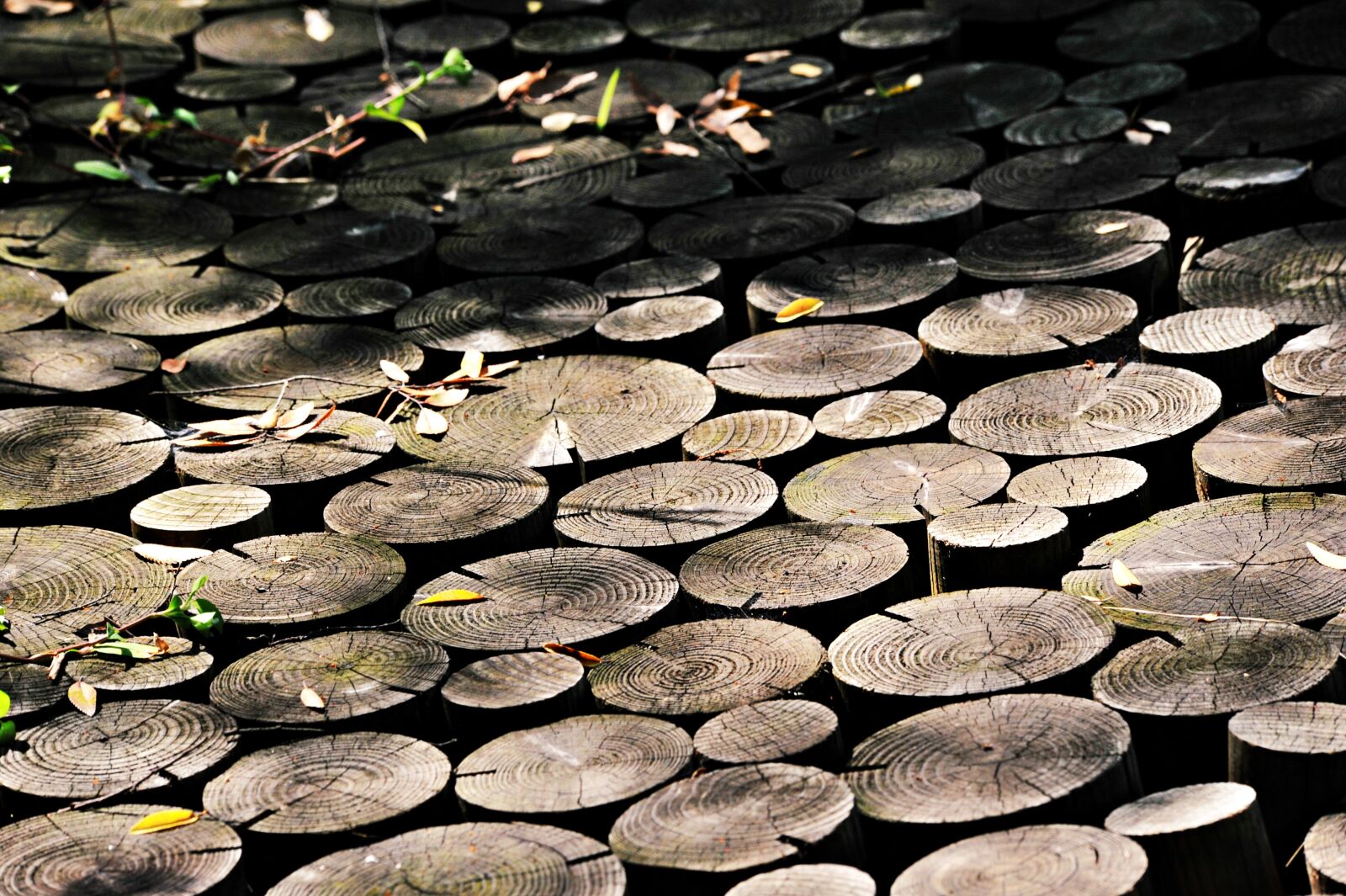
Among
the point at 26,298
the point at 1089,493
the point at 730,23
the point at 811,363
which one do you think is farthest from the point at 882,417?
the point at 730,23

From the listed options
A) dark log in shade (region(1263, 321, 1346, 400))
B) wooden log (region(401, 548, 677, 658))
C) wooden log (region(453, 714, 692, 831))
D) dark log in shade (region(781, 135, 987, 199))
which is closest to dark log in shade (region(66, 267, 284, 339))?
wooden log (region(401, 548, 677, 658))

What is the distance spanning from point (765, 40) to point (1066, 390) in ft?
9.10

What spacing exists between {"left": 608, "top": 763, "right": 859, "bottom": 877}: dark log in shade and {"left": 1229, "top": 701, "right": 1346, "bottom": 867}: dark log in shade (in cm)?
67

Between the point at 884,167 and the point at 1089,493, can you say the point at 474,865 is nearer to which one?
the point at 1089,493

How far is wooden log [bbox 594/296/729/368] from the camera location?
470cm

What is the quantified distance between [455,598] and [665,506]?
1.78 ft

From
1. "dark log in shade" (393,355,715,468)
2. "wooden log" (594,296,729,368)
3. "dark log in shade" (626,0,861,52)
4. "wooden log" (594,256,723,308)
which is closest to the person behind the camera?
"dark log in shade" (393,355,715,468)

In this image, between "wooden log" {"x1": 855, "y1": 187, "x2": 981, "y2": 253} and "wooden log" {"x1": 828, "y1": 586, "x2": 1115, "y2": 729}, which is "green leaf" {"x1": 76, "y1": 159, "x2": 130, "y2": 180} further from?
"wooden log" {"x1": 828, "y1": 586, "x2": 1115, "y2": 729}

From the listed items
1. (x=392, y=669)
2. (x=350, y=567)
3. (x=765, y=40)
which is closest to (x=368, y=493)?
(x=350, y=567)

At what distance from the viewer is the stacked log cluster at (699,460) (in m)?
3.02

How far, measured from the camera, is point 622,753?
317 centimetres

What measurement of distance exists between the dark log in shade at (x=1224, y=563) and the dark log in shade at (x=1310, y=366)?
0.47m

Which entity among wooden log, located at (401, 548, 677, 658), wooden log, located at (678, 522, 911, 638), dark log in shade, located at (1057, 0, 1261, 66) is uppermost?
dark log in shade, located at (1057, 0, 1261, 66)

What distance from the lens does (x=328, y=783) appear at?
318 centimetres
